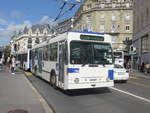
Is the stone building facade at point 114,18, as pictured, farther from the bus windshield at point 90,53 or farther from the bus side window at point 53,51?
the bus windshield at point 90,53

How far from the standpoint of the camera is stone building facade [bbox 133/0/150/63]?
3634 centimetres

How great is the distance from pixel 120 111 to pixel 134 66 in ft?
121

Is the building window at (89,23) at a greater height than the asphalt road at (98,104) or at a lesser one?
greater

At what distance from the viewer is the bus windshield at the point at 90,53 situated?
431 inches

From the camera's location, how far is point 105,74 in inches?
451

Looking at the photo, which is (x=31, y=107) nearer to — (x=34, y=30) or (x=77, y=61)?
(x=77, y=61)

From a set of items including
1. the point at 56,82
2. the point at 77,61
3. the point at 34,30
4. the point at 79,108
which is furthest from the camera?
the point at 34,30

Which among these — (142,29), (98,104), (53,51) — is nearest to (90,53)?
(98,104)

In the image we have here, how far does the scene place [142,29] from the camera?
39594 millimetres

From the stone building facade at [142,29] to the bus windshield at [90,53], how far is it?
80.4ft

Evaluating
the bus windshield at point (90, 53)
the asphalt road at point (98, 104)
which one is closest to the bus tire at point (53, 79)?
the asphalt road at point (98, 104)

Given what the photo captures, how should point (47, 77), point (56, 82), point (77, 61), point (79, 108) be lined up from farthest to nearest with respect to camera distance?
point (47, 77) < point (56, 82) < point (77, 61) < point (79, 108)

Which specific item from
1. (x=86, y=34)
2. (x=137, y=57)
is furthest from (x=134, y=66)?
(x=86, y=34)

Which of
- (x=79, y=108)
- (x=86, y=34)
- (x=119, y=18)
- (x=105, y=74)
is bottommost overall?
(x=79, y=108)
